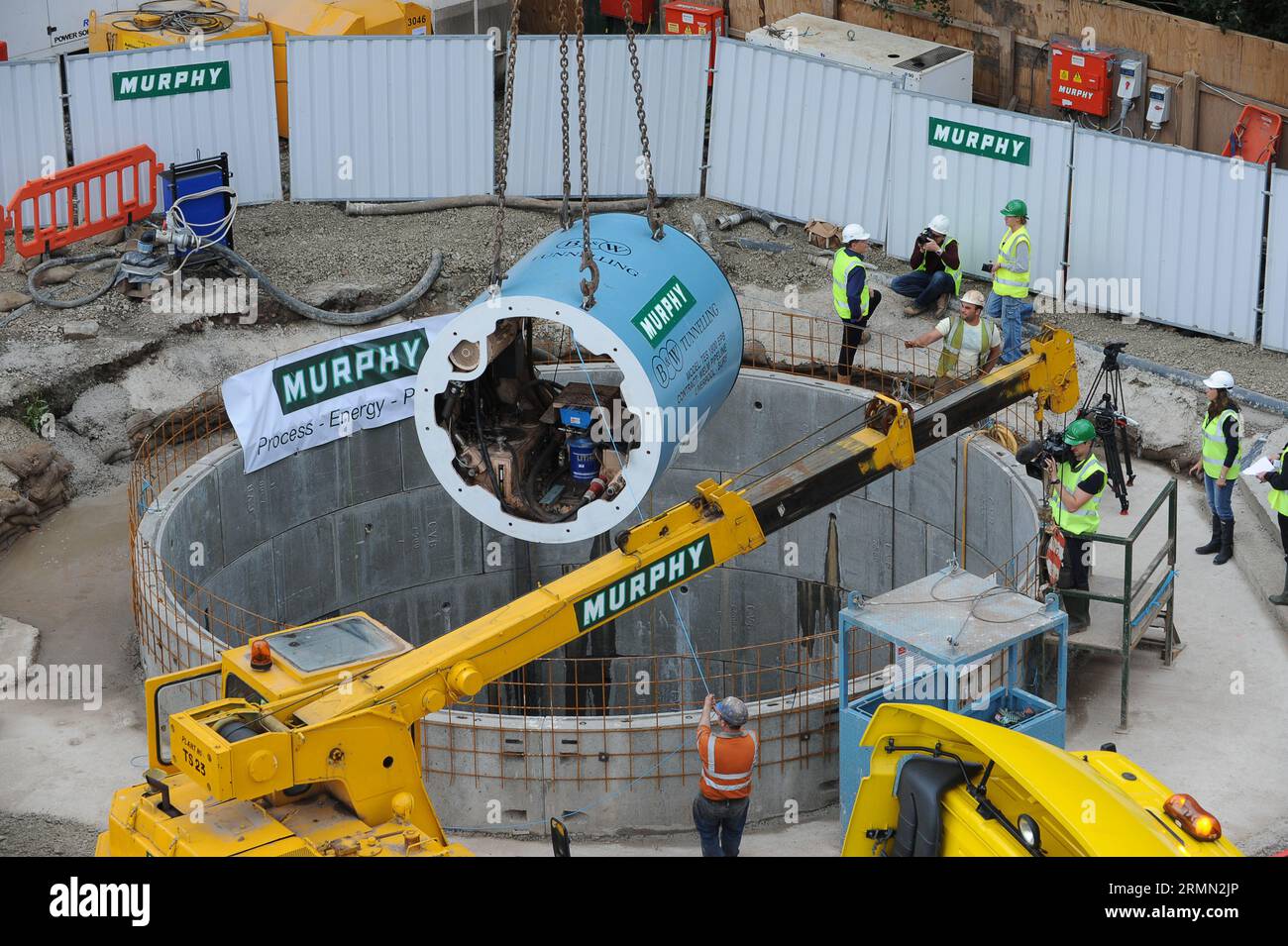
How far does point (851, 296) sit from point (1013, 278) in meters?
1.70

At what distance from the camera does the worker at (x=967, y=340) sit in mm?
19406

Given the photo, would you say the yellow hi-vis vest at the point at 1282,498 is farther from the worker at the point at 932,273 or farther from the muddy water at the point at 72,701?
the muddy water at the point at 72,701

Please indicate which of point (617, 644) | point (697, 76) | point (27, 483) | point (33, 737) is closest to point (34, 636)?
point (33, 737)

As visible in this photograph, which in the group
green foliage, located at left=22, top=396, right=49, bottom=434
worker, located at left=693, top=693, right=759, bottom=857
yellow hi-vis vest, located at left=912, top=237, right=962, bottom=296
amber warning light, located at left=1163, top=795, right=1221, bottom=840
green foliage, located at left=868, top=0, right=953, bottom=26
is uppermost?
green foliage, located at left=868, top=0, right=953, bottom=26

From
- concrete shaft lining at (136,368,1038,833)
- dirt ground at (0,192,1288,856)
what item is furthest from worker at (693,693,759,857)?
concrete shaft lining at (136,368,1038,833)

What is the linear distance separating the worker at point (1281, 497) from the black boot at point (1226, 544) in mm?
624

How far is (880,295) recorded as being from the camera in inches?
867

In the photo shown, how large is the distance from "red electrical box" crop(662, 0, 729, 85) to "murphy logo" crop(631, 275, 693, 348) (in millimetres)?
12866

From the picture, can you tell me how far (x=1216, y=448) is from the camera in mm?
17625

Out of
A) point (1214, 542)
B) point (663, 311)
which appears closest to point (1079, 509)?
point (1214, 542)

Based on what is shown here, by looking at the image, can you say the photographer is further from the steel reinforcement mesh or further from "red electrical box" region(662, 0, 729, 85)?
"red electrical box" region(662, 0, 729, 85)

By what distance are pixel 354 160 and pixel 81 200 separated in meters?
3.48

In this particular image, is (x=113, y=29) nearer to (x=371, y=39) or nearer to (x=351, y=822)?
(x=371, y=39)

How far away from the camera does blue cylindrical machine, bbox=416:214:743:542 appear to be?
14430mm
